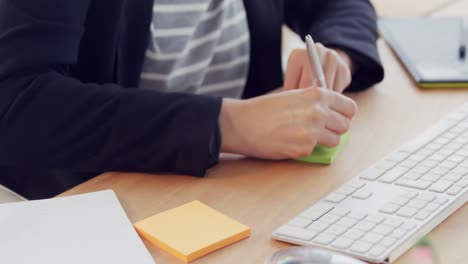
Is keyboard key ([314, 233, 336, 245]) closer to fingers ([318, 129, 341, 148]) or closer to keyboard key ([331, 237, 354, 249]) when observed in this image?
keyboard key ([331, 237, 354, 249])

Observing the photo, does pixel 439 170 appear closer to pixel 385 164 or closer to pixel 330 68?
pixel 385 164

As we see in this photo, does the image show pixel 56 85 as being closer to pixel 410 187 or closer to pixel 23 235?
pixel 23 235

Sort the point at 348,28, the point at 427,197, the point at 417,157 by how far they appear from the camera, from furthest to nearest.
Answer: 1. the point at 348,28
2. the point at 417,157
3. the point at 427,197

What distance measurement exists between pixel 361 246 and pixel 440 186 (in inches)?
6.7

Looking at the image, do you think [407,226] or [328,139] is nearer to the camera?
[407,226]

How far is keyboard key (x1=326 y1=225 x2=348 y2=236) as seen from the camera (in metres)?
0.75

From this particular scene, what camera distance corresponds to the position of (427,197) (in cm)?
82

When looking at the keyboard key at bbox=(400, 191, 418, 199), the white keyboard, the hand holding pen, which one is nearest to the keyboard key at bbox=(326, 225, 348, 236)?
the white keyboard

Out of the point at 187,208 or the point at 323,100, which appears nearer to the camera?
→ the point at 187,208

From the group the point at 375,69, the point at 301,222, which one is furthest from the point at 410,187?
the point at 375,69

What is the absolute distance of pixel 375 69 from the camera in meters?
1.20

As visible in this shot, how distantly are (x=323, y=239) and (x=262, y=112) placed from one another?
25cm

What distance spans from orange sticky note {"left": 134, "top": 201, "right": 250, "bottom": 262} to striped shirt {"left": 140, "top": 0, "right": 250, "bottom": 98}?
409 mm

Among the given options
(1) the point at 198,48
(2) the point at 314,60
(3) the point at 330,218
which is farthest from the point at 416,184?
(1) the point at 198,48
